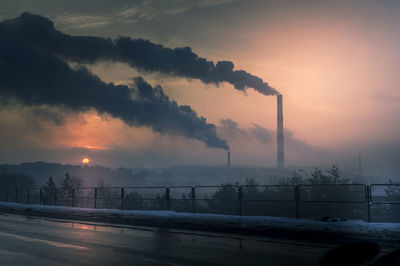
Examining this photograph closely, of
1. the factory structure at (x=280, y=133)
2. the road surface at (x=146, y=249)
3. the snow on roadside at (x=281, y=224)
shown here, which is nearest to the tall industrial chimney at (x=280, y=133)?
→ the factory structure at (x=280, y=133)

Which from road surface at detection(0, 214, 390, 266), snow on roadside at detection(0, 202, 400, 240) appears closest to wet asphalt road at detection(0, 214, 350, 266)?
road surface at detection(0, 214, 390, 266)

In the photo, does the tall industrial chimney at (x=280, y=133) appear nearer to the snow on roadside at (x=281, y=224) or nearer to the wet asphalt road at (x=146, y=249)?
the snow on roadside at (x=281, y=224)

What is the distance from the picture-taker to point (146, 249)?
38.9 ft

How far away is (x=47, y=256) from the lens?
10609 mm

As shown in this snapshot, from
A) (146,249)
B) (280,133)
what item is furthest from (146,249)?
(280,133)

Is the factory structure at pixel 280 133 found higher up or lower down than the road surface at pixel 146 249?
higher up

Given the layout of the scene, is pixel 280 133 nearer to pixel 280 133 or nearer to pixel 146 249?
pixel 280 133

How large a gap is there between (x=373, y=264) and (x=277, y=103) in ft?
284

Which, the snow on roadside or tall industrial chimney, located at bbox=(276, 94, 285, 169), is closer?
the snow on roadside

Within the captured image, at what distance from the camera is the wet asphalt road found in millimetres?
10007

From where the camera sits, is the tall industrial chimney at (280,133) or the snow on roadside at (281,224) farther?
the tall industrial chimney at (280,133)

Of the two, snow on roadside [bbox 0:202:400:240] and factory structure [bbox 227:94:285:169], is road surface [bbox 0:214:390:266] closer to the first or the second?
snow on roadside [bbox 0:202:400:240]

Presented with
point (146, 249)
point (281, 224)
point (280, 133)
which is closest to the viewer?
point (146, 249)

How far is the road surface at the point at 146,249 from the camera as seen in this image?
1000 cm
